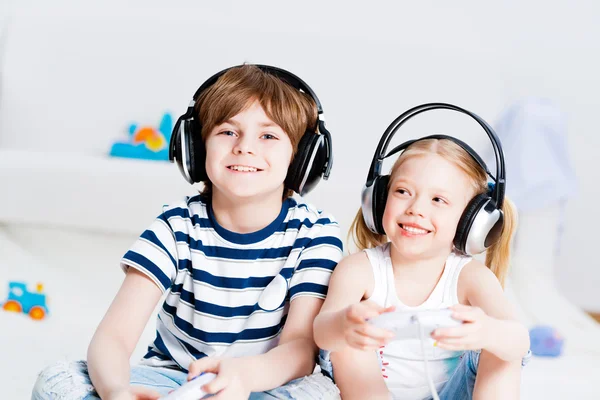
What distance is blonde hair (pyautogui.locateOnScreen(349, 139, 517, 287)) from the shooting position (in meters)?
1.33

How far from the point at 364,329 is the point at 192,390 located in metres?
0.26

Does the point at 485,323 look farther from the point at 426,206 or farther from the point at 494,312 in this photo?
the point at 426,206

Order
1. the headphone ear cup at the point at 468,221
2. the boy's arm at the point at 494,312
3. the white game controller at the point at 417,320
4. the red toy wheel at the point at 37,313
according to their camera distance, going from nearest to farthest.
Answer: the white game controller at the point at 417,320 → the boy's arm at the point at 494,312 → the headphone ear cup at the point at 468,221 → the red toy wheel at the point at 37,313

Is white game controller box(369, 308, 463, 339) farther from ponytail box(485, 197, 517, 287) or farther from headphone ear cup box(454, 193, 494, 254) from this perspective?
ponytail box(485, 197, 517, 287)

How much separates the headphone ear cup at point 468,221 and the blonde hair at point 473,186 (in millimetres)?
55

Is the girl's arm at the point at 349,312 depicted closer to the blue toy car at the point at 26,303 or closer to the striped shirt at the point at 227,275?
the striped shirt at the point at 227,275

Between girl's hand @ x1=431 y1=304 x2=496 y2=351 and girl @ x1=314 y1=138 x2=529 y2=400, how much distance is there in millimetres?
105

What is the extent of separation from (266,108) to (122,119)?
6.67 feet

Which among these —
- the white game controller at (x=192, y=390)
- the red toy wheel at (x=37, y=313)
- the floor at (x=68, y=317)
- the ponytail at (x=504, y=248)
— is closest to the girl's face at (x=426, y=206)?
the ponytail at (x=504, y=248)

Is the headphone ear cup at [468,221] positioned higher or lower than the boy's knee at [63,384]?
higher

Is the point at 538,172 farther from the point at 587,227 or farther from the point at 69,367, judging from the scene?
the point at 69,367

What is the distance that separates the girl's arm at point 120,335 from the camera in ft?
4.05

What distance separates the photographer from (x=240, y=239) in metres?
1.40

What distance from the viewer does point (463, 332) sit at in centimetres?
109
